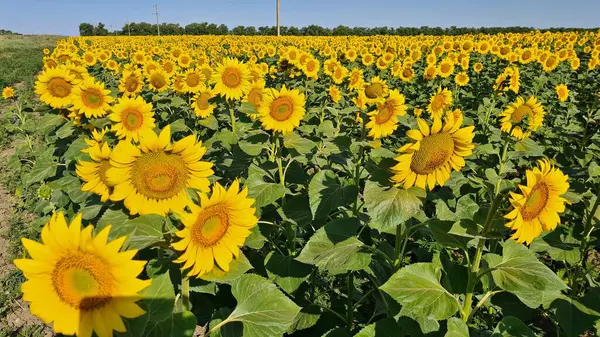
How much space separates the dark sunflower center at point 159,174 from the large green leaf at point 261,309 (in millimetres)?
532

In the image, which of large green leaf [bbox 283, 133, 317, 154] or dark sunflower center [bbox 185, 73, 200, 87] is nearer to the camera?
large green leaf [bbox 283, 133, 317, 154]

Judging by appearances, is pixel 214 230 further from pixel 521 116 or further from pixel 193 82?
pixel 193 82

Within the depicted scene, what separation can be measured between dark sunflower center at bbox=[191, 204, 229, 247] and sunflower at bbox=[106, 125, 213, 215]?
0.15 metres

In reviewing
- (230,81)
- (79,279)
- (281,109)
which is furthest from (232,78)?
(79,279)

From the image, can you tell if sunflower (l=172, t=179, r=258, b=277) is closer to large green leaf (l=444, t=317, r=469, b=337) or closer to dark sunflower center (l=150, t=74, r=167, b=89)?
Answer: large green leaf (l=444, t=317, r=469, b=337)

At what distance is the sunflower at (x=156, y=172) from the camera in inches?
64.1

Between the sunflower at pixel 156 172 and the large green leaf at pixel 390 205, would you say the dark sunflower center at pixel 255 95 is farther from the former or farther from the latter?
the large green leaf at pixel 390 205

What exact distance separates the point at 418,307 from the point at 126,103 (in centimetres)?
282

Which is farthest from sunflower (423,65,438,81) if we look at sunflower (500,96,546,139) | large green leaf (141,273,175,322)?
large green leaf (141,273,175,322)

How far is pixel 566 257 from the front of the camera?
2.69m

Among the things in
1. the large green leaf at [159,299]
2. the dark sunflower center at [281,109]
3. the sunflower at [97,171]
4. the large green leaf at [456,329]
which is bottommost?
the large green leaf at [456,329]

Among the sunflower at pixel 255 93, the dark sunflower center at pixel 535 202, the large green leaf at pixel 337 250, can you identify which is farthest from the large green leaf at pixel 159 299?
the sunflower at pixel 255 93

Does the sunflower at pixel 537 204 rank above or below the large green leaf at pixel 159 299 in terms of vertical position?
above

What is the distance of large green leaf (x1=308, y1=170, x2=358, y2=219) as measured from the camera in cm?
234
